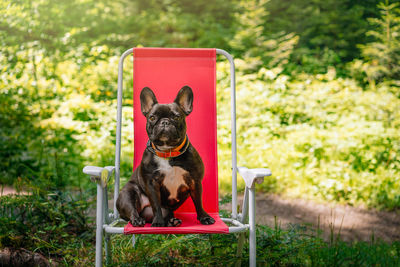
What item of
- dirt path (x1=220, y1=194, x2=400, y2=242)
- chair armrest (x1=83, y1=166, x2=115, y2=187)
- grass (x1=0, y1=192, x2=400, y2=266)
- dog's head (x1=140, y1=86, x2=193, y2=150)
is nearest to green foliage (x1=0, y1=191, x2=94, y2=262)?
grass (x1=0, y1=192, x2=400, y2=266)

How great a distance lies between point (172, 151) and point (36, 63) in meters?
4.18

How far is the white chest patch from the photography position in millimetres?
1775

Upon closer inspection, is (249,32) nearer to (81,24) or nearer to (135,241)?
(81,24)

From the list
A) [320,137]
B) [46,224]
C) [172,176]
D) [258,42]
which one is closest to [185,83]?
[172,176]

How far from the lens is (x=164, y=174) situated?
5.81ft

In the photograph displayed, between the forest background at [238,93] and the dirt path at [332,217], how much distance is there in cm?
15

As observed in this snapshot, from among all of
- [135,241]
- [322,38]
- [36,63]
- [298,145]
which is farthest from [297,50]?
[135,241]

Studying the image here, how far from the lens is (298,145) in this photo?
13.8 ft

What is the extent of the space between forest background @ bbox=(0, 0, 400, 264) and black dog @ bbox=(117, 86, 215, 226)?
0.65 metres

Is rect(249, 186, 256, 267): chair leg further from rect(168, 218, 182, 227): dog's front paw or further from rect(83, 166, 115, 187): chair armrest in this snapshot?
rect(83, 166, 115, 187): chair armrest

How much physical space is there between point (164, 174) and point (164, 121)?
252 millimetres

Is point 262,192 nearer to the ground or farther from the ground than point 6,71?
nearer to the ground

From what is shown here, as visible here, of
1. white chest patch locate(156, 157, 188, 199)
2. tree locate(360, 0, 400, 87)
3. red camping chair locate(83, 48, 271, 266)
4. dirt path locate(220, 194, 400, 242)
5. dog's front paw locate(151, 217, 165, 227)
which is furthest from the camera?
tree locate(360, 0, 400, 87)

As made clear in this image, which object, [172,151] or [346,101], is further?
[346,101]
